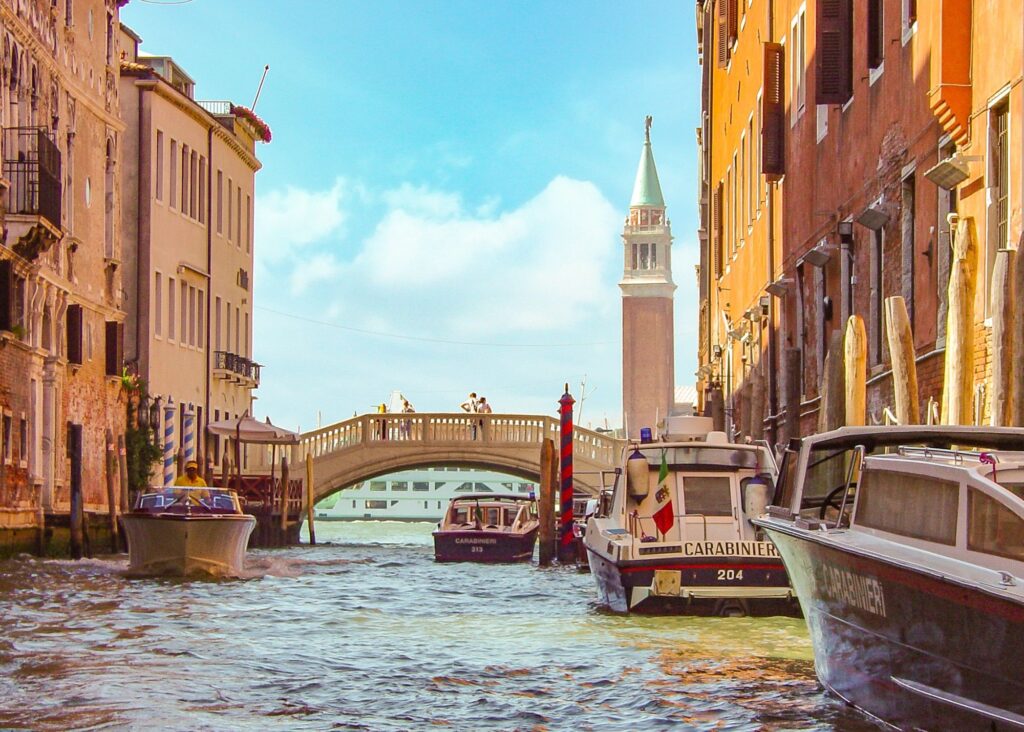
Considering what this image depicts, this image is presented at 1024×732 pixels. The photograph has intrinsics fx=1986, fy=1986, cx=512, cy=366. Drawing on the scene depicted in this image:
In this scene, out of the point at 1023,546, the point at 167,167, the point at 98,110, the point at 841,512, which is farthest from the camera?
the point at 167,167

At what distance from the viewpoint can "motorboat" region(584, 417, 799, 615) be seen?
559 inches

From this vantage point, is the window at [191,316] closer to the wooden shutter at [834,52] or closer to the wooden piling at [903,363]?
the wooden shutter at [834,52]

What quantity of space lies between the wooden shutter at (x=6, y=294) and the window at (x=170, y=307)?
46.1 feet

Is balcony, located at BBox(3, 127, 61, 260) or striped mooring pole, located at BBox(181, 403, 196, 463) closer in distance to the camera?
balcony, located at BBox(3, 127, 61, 260)

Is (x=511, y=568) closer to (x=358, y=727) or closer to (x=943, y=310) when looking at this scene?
(x=943, y=310)

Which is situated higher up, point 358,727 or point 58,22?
point 58,22

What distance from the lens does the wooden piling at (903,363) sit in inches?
499

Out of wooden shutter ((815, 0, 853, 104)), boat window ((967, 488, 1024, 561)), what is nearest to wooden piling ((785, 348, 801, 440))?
wooden shutter ((815, 0, 853, 104))

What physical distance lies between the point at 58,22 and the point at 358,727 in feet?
63.2

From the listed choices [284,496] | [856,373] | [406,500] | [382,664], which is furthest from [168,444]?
[406,500]

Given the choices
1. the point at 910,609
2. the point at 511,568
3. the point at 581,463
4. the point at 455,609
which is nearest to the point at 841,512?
the point at 910,609

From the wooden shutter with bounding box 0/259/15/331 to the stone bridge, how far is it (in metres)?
18.8

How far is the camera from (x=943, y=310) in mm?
14117

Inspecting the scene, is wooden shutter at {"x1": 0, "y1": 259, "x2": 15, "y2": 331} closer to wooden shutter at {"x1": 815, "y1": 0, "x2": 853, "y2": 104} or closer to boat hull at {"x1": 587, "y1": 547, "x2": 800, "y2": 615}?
wooden shutter at {"x1": 815, "y1": 0, "x2": 853, "y2": 104}
